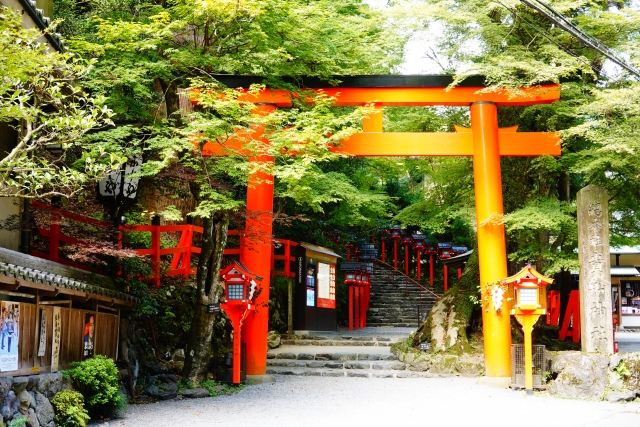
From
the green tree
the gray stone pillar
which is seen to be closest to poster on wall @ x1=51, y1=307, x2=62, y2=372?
the green tree

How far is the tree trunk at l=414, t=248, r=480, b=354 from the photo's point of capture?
15.7 metres

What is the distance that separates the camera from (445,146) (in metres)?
14.2

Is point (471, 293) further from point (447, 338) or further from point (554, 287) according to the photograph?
point (554, 287)

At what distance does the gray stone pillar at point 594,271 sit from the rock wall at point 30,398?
8899 millimetres

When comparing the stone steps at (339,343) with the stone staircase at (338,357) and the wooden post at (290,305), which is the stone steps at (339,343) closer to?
the stone staircase at (338,357)

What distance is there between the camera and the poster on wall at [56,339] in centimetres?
879

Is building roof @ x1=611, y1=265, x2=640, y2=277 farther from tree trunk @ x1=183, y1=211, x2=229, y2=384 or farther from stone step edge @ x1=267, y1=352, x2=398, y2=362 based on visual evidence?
tree trunk @ x1=183, y1=211, x2=229, y2=384

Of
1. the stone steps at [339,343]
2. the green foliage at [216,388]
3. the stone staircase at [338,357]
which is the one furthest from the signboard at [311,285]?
the green foliage at [216,388]

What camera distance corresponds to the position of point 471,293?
53.7ft

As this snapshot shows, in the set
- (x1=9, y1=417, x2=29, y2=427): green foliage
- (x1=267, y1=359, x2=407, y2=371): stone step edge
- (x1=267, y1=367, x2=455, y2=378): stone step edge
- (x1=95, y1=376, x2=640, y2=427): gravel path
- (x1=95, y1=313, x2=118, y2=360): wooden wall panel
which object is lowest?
(x1=95, y1=376, x2=640, y2=427): gravel path

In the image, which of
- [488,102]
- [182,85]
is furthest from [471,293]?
[182,85]

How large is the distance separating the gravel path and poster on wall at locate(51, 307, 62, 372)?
1051 millimetres

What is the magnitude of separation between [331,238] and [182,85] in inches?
589

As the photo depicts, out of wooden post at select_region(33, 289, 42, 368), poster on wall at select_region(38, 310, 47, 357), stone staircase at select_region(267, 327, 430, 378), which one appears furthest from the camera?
stone staircase at select_region(267, 327, 430, 378)
